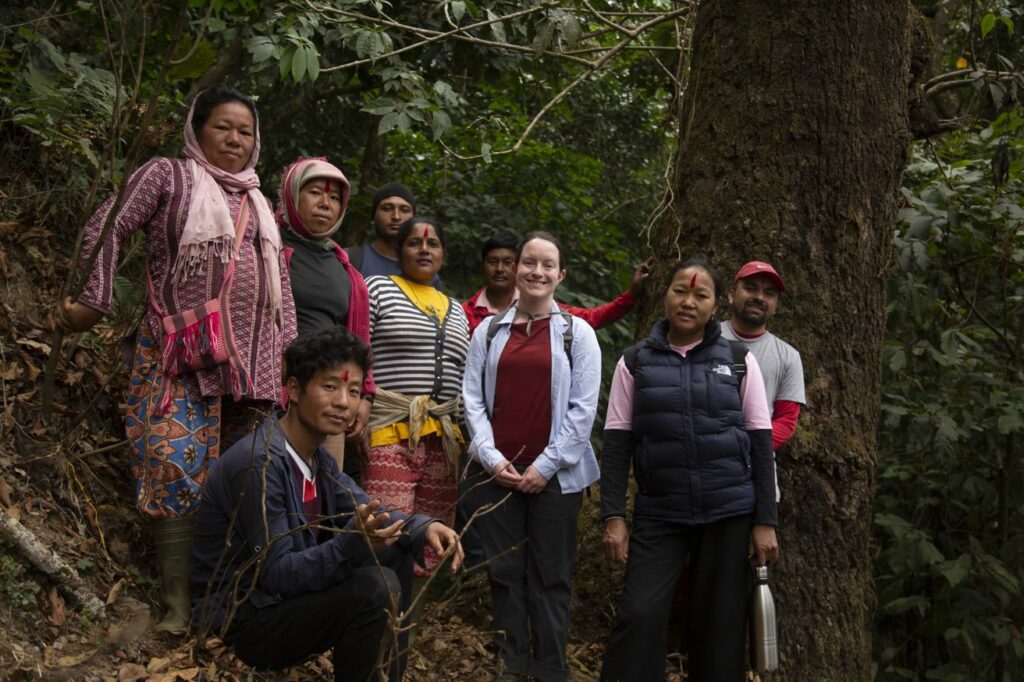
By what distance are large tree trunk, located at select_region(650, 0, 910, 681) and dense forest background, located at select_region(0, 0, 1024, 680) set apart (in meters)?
0.03

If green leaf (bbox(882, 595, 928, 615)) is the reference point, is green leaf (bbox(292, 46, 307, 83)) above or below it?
above

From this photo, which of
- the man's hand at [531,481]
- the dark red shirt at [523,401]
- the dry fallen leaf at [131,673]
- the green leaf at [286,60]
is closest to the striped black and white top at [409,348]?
the dark red shirt at [523,401]

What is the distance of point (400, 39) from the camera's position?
698 cm

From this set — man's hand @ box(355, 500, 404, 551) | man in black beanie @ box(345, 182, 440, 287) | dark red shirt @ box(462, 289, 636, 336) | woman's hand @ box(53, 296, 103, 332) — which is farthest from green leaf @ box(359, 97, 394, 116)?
man's hand @ box(355, 500, 404, 551)

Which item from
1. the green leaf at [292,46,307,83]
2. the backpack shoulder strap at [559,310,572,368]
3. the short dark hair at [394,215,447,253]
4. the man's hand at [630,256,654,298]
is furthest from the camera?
the man's hand at [630,256,654,298]

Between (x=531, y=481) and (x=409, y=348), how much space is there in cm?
101

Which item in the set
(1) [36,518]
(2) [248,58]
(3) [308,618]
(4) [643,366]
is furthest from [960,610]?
(2) [248,58]

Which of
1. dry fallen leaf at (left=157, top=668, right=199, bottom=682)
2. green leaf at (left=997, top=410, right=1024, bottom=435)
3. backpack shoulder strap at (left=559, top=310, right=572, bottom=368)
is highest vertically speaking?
backpack shoulder strap at (left=559, top=310, right=572, bottom=368)

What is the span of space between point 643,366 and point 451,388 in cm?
109

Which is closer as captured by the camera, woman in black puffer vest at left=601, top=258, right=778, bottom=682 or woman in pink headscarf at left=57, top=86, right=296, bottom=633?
woman in pink headscarf at left=57, top=86, right=296, bottom=633

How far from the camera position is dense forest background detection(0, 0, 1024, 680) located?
178 inches

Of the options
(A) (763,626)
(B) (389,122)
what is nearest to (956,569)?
(A) (763,626)

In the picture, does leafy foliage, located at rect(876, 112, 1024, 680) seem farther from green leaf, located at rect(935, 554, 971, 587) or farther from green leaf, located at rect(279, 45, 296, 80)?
green leaf, located at rect(279, 45, 296, 80)

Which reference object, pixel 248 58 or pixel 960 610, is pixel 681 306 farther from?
pixel 248 58
